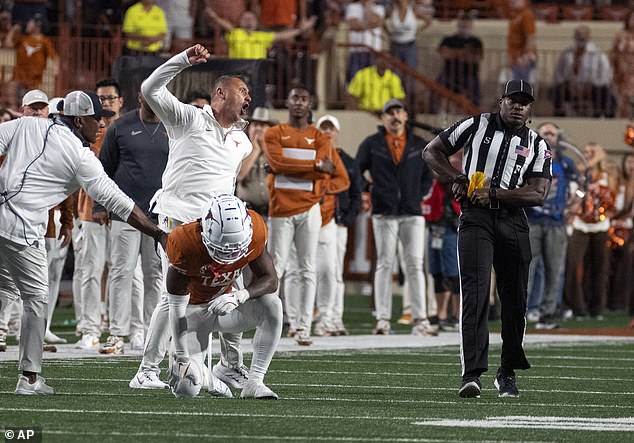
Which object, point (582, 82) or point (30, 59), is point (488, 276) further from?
point (582, 82)

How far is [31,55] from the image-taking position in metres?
22.4

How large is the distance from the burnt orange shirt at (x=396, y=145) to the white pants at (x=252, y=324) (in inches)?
279

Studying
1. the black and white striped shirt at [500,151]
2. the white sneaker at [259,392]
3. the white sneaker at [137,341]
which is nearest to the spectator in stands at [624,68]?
the white sneaker at [137,341]

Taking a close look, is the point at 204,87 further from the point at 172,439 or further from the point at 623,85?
the point at 623,85

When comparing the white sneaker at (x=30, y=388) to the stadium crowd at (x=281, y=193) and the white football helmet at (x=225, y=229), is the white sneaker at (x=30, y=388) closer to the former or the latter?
the stadium crowd at (x=281, y=193)

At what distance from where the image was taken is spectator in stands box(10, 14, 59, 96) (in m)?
22.4

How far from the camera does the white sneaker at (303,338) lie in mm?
14383

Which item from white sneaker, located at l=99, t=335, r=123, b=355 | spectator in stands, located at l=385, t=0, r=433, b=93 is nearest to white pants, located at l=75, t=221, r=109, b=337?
white sneaker, located at l=99, t=335, r=123, b=355

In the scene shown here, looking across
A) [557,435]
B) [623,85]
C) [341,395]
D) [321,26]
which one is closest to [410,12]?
[321,26]

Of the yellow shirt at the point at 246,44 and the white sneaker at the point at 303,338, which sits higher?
the yellow shirt at the point at 246,44

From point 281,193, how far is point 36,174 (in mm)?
5610

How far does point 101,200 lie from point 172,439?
2345mm

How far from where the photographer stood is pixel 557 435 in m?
7.93

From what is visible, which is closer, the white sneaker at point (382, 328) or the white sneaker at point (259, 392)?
the white sneaker at point (259, 392)
